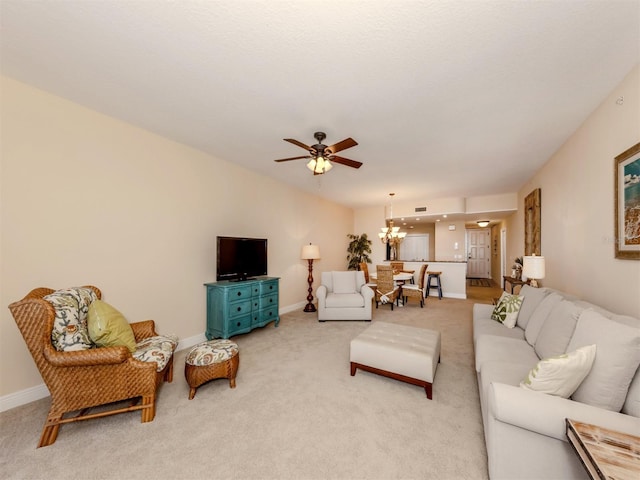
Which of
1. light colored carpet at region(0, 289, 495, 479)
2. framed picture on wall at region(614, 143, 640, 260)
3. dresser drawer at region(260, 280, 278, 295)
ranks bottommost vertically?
light colored carpet at region(0, 289, 495, 479)

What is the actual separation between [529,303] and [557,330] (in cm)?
102

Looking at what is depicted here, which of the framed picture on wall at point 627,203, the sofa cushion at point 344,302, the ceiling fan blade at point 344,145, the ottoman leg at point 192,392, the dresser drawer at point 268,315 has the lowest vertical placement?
the ottoman leg at point 192,392

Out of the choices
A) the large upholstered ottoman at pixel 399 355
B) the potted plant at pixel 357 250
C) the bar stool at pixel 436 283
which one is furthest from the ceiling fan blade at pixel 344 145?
the potted plant at pixel 357 250

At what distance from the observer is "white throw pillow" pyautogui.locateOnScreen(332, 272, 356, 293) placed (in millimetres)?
4914

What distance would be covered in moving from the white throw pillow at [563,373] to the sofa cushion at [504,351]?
1.71ft

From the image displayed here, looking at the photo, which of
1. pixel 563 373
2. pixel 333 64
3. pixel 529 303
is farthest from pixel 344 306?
pixel 333 64

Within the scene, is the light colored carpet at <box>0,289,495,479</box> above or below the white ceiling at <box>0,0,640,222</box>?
below

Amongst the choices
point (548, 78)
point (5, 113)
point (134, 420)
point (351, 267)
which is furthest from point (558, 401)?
point (351, 267)

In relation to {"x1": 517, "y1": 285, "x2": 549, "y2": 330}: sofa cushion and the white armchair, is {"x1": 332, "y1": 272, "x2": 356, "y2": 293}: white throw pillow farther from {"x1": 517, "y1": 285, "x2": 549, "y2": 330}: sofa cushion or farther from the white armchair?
{"x1": 517, "y1": 285, "x2": 549, "y2": 330}: sofa cushion

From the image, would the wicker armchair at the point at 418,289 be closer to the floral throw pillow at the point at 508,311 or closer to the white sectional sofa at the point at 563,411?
the floral throw pillow at the point at 508,311

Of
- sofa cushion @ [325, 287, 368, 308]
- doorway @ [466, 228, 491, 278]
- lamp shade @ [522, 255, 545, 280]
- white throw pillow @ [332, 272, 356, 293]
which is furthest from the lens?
doorway @ [466, 228, 491, 278]

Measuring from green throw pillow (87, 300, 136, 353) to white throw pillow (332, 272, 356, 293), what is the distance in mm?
3431

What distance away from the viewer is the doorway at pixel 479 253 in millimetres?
9883

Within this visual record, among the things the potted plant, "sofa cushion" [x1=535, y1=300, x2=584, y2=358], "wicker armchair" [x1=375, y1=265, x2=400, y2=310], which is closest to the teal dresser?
"wicker armchair" [x1=375, y1=265, x2=400, y2=310]
